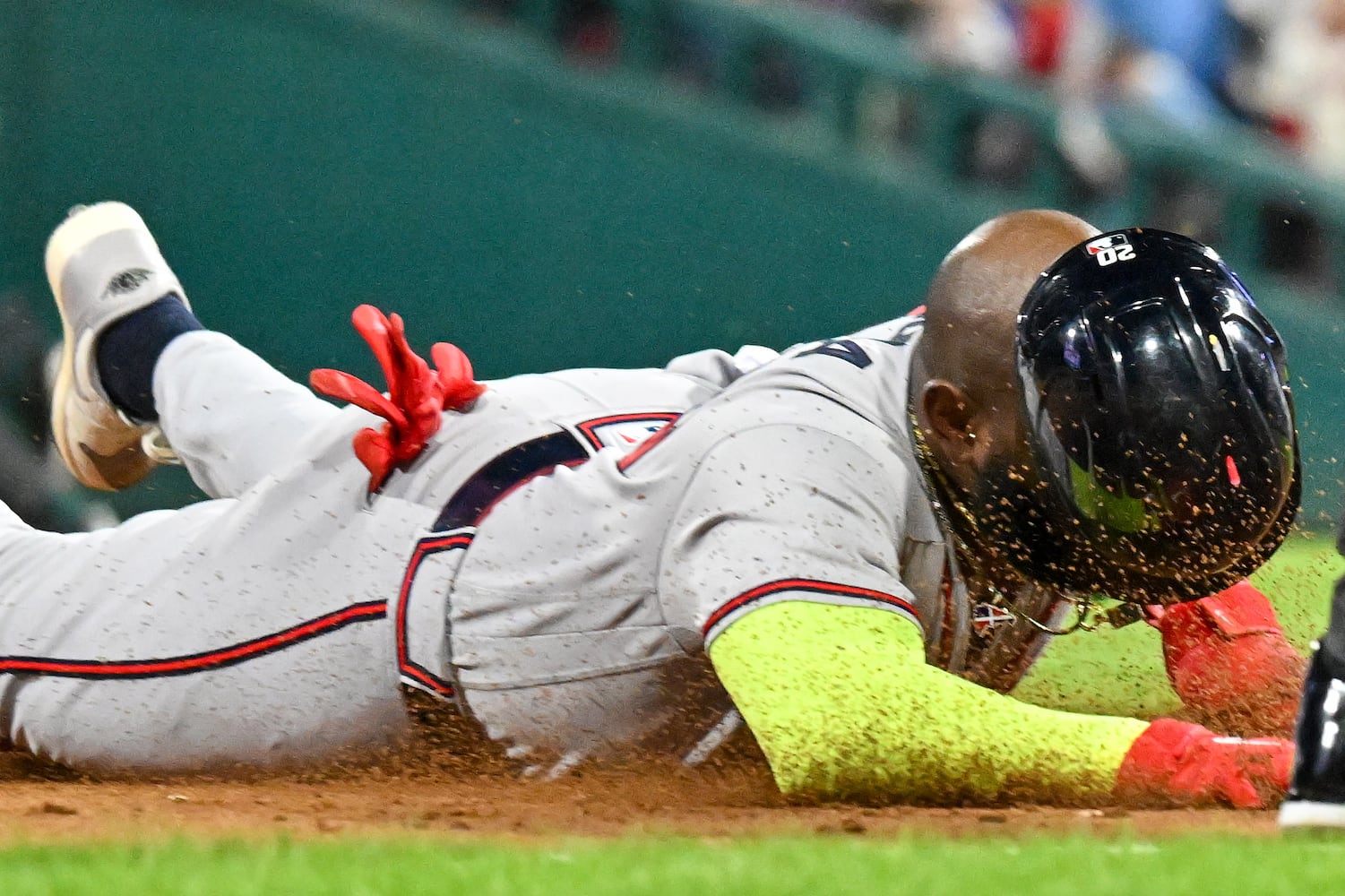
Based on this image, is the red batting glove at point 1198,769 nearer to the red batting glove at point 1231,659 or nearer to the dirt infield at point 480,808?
the dirt infield at point 480,808

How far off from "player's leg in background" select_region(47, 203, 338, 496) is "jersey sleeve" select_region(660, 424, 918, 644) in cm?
95

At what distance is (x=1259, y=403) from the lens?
245cm

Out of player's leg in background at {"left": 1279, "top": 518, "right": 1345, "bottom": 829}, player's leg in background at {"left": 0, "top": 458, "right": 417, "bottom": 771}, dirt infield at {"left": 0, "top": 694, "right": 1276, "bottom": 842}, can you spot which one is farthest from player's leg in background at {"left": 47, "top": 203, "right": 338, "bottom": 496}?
player's leg in background at {"left": 1279, "top": 518, "right": 1345, "bottom": 829}

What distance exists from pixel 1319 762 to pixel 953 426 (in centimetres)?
67

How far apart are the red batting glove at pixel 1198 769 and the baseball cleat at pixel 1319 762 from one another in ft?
0.51

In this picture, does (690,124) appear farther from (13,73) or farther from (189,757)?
(189,757)

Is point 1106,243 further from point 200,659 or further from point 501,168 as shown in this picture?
point 501,168

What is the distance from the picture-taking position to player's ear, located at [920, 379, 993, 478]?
2572 mm

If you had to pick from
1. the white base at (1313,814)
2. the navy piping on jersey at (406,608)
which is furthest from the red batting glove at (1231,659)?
the navy piping on jersey at (406,608)

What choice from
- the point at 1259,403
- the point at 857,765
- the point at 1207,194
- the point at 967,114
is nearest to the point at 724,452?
the point at 857,765

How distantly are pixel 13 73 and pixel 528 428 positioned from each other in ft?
10.4

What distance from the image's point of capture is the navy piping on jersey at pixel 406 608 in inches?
110

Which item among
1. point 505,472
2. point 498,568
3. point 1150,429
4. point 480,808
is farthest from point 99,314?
point 1150,429

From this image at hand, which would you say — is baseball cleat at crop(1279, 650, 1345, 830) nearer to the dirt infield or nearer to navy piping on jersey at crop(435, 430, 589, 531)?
the dirt infield
